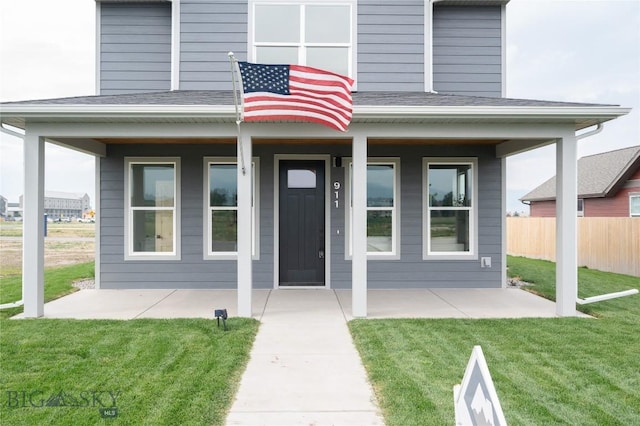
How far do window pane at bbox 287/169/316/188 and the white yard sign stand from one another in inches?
246

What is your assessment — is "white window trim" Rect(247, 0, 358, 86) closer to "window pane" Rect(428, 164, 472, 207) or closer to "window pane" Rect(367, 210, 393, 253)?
"window pane" Rect(428, 164, 472, 207)

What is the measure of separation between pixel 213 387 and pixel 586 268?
40.5 feet

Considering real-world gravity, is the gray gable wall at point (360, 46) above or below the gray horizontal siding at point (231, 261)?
above

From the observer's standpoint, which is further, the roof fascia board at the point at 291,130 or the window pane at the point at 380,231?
the window pane at the point at 380,231

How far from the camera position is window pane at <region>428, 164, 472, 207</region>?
27.2 feet

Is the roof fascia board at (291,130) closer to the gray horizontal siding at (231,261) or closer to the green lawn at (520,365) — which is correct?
the gray horizontal siding at (231,261)

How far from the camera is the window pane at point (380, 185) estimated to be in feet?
27.1

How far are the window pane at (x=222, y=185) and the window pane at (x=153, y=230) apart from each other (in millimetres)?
926

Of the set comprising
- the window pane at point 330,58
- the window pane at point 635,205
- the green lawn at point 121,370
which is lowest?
the green lawn at point 121,370

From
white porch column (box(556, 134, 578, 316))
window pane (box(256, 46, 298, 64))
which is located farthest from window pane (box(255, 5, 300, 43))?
white porch column (box(556, 134, 578, 316))

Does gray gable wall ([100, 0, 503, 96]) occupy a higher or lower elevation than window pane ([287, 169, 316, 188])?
higher

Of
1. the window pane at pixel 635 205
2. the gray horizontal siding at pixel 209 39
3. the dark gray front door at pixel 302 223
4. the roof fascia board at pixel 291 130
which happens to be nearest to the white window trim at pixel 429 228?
the dark gray front door at pixel 302 223

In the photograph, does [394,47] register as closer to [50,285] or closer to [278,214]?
[278,214]

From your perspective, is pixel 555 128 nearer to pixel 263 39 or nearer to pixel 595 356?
pixel 595 356
